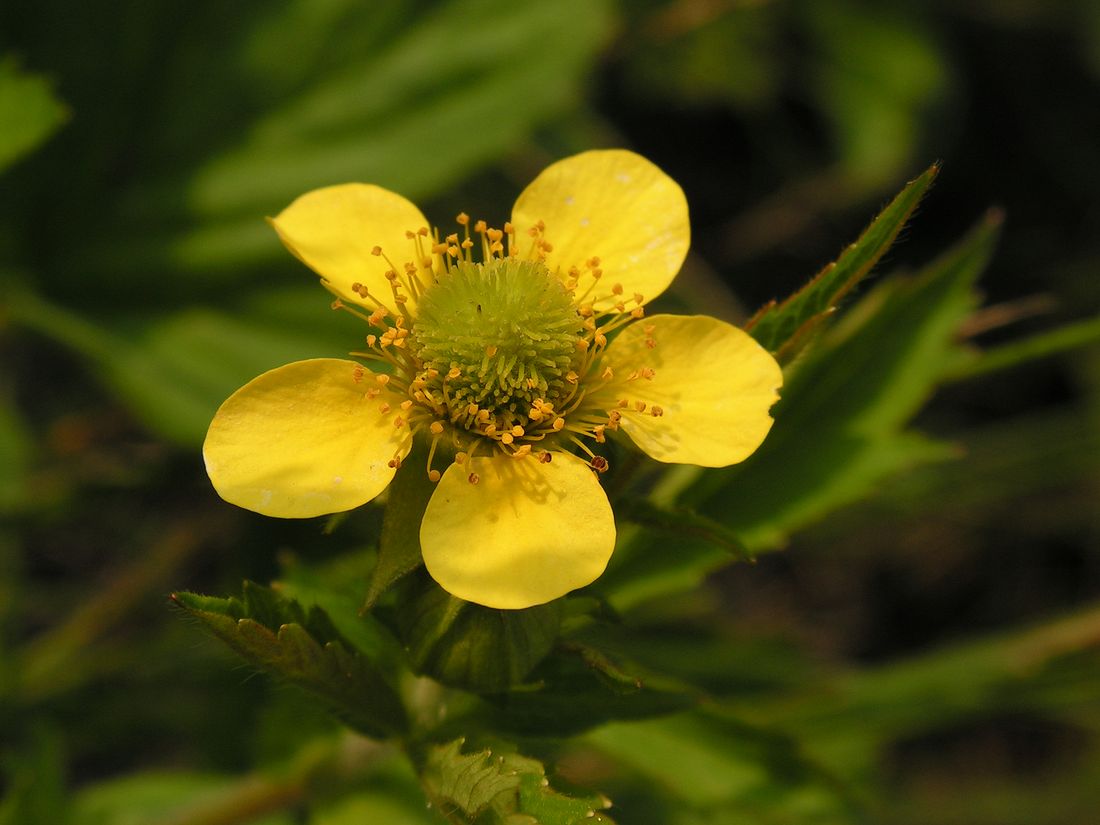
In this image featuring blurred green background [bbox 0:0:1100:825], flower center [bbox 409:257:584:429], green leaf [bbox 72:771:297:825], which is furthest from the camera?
blurred green background [bbox 0:0:1100:825]

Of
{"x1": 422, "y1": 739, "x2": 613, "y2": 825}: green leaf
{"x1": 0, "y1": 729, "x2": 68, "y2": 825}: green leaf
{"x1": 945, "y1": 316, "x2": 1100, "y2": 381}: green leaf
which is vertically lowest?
{"x1": 0, "y1": 729, "x2": 68, "y2": 825}: green leaf

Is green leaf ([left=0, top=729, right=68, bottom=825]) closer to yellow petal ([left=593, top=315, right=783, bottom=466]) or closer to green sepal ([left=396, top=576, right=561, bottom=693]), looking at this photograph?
green sepal ([left=396, top=576, right=561, bottom=693])

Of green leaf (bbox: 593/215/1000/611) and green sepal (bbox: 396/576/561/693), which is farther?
green leaf (bbox: 593/215/1000/611)

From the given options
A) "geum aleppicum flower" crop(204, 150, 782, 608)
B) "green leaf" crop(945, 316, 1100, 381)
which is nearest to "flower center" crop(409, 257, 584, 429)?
"geum aleppicum flower" crop(204, 150, 782, 608)

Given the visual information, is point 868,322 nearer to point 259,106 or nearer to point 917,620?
point 259,106

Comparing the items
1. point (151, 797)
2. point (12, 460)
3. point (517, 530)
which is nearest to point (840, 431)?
point (517, 530)

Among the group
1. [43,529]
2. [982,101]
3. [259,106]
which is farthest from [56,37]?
[982,101]
